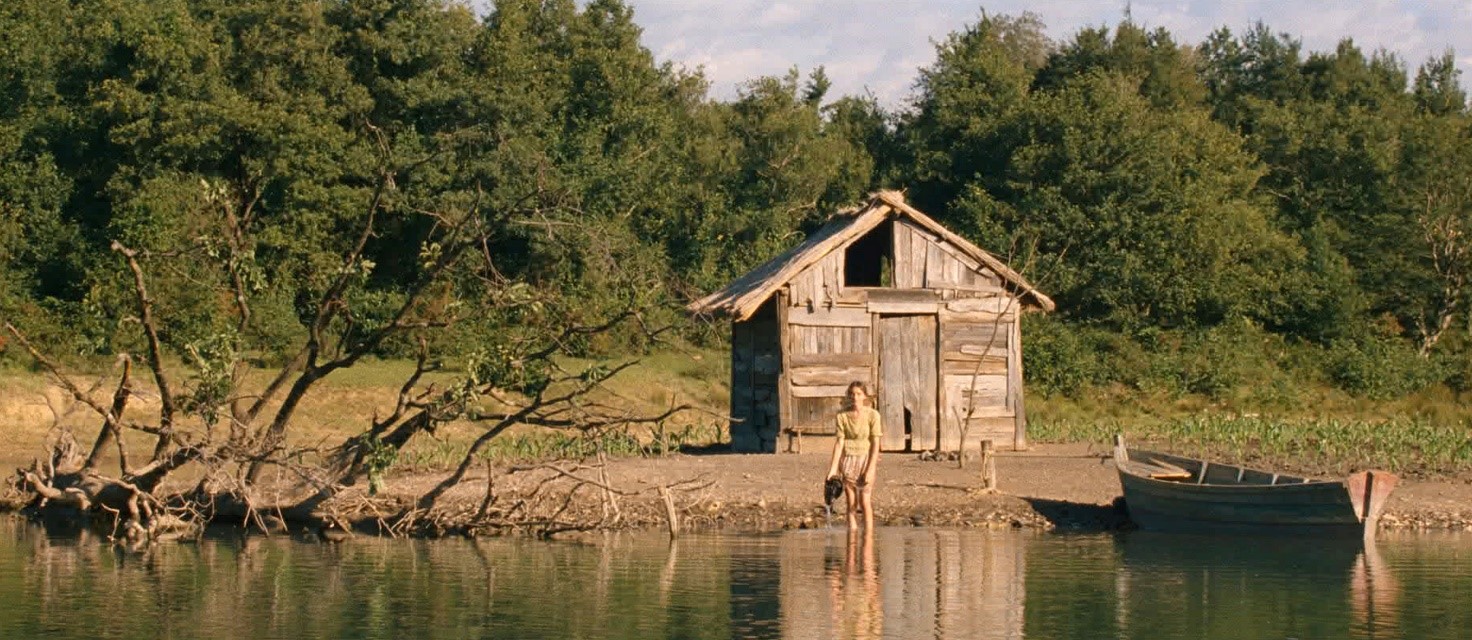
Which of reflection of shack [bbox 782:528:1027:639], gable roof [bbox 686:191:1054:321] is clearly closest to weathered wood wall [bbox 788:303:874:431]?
gable roof [bbox 686:191:1054:321]

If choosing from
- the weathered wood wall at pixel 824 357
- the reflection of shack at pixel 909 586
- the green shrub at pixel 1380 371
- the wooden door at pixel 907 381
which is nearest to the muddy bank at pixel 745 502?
the reflection of shack at pixel 909 586

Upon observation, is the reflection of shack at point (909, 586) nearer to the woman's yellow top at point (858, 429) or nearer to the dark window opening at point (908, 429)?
the woman's yellow top at point (858, 429)

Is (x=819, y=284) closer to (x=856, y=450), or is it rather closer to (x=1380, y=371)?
(x=856, y=450)

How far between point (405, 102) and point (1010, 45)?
24499mm

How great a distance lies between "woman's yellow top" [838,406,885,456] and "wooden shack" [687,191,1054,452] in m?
6.40

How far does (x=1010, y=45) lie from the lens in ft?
200

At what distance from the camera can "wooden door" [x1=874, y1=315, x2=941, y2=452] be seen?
28672 millimetres

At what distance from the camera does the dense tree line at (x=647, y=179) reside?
39500mm

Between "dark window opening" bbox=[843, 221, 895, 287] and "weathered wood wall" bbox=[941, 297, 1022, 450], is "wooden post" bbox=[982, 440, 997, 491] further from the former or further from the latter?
"dark window opening" bbox=[843, 221, 895, 287]

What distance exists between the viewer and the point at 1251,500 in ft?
73.4

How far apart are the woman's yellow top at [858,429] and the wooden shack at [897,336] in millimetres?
6395

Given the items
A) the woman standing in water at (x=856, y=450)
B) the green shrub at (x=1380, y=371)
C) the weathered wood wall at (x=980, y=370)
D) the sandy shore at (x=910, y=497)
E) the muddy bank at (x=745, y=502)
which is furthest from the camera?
the green shrub at (x=1380, y=371)

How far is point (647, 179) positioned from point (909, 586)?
1135 inches

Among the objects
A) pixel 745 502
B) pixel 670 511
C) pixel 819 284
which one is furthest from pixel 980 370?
pixel 670 511
